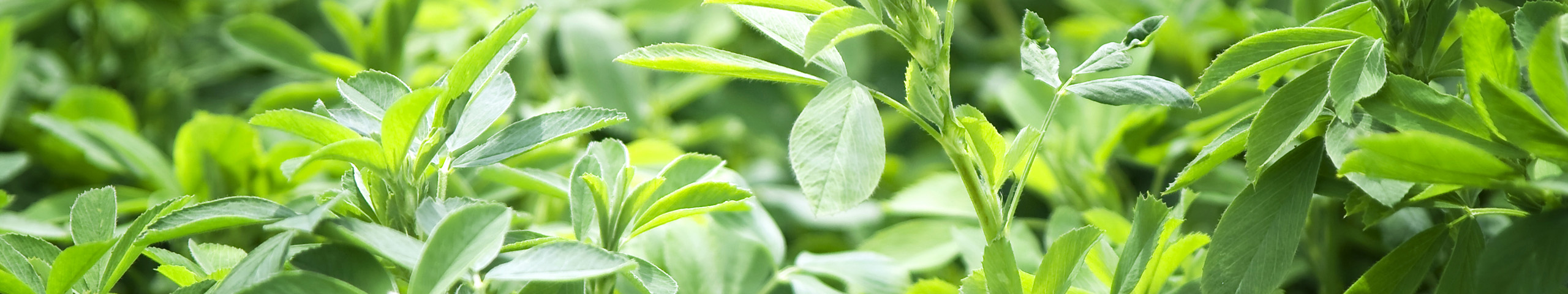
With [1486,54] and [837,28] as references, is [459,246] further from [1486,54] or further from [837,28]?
[1486,54]

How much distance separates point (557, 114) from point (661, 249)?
0.59 feet

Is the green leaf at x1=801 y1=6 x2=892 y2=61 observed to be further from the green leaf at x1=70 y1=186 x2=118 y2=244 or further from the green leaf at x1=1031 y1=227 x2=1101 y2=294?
the green leaf at x1=70 y1=186 x2=118 y2=244

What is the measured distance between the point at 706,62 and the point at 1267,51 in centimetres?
26

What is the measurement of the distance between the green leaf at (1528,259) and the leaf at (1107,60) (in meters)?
0.16

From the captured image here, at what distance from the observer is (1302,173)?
432 millimetres

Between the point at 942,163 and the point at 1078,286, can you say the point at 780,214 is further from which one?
the point at 1078,286

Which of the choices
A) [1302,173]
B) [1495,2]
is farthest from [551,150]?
[1495,2]

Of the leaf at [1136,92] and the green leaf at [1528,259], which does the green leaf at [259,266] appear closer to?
the leaf at [1136,92]

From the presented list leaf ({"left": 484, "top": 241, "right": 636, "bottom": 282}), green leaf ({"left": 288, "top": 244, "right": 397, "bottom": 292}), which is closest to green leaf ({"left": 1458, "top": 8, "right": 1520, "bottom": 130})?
leaf ({"left": 484, "top": 241, "right": 636, "bottom": 282})

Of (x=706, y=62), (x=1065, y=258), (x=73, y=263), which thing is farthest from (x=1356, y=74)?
(x=73, y=263)

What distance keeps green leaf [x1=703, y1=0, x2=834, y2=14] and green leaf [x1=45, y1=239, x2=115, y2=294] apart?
Result: 271 millimetres

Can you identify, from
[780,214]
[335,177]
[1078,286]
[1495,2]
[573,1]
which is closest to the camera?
[1078,286]

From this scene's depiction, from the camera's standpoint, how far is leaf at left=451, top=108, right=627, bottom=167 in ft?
1.37

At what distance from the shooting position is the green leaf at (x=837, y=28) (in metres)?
0.37
